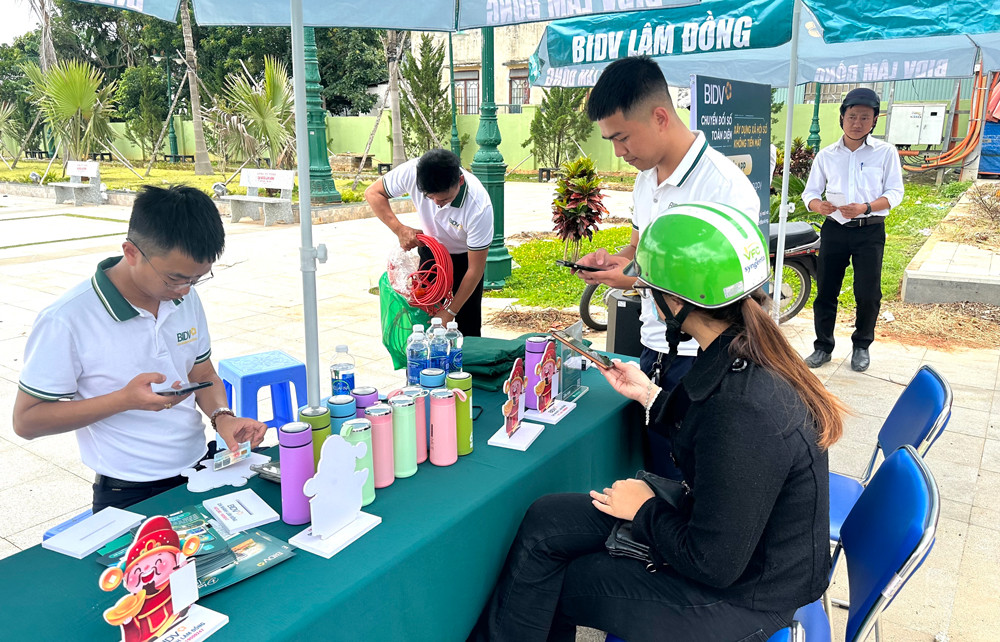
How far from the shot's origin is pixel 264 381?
2951mm

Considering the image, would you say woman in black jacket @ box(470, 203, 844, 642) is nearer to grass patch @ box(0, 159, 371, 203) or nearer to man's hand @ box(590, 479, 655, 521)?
man's hand @ box(590, 479, 655, 521)

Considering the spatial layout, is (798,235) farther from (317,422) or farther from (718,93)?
(317,422)

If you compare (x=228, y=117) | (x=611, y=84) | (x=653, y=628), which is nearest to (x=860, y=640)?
(x=653, y=628)

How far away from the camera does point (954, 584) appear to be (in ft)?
8.63

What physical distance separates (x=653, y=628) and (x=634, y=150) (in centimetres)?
163

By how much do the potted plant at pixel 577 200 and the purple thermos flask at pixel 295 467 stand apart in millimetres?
5281

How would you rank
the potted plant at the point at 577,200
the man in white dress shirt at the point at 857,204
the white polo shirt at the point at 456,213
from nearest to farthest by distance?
the white polo shirt at the point at 456,213, the man in white dress shirt at the point at 857,204, the potted plant at the point at 577,200

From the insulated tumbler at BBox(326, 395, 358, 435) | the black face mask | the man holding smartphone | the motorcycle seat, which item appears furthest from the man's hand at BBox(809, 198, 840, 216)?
the insulated tumbler at BBox(326, 395, 358, 435)

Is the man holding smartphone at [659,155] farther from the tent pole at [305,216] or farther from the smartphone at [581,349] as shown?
the tent pole at [305,216]

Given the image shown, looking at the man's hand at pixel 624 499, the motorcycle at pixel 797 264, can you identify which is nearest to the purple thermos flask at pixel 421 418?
the man's hand at pixel 624 499

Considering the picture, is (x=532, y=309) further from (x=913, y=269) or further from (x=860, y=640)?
(x=860, y=640)

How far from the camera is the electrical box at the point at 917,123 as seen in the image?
1789cm

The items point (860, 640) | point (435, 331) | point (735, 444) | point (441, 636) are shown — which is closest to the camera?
point (735, 444)

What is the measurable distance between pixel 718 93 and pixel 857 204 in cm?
145
